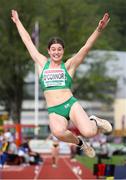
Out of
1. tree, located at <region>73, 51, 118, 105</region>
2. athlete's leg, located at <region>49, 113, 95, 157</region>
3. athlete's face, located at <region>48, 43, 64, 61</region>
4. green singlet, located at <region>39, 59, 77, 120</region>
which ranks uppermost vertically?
athlete's face, located at <region>48, 43, 64, 61</region>

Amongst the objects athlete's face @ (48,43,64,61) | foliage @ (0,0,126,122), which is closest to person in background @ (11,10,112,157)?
athlete's face @ (48,43,64,61)

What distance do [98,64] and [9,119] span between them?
9786mm

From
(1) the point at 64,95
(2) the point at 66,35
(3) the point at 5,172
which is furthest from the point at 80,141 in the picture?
(2) the point at 66,35

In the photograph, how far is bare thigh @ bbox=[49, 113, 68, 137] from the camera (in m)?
8.48

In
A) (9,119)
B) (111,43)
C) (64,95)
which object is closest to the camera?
(64,95)

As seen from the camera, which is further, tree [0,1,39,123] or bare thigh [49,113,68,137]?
tree [0,1,39,123]

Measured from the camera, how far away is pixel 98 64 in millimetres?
54594

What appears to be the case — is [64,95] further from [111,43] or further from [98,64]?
[111,43]

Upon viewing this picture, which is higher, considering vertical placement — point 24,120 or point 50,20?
point 50,20

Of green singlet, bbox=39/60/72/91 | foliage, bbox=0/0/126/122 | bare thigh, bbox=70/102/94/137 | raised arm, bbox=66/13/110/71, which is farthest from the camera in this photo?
foliage, bbox=0/0/126/122

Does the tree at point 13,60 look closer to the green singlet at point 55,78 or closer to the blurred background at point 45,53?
the blurred background at point 45,53

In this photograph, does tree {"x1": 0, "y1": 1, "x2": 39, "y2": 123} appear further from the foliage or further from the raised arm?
the raised arm

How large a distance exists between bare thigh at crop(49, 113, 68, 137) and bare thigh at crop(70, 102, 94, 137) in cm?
14

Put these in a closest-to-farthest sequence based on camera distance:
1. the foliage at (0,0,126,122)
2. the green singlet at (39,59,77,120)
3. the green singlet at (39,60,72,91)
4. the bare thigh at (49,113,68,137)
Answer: the bare thigh at (49,113,68,137), the green singlet at (39,59,77,120), the green singlet at (39,60,72,91), the foliage at (0,0,126,122)
